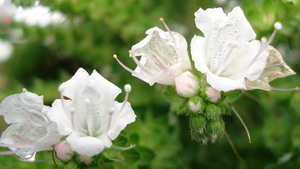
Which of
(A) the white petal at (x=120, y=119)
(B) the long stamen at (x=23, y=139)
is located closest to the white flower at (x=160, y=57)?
(A) the white petal at (x=120, y=119)

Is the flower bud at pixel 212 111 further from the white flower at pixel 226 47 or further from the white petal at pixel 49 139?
the white petal at pixel 49 139

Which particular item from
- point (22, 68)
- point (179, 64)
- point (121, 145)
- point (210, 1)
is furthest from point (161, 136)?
point (22, 68)

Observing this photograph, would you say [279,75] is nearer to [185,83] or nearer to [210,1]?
[185,83]

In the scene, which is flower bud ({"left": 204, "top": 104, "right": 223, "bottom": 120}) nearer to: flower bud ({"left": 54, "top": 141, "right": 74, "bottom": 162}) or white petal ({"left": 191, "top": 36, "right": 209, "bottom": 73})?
white petal ({"left": 191, "top": 36, "right": 209, "bottom": 73})

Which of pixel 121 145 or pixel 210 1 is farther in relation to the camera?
pixel 210 1

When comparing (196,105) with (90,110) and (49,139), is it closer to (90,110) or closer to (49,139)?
(90,110)
